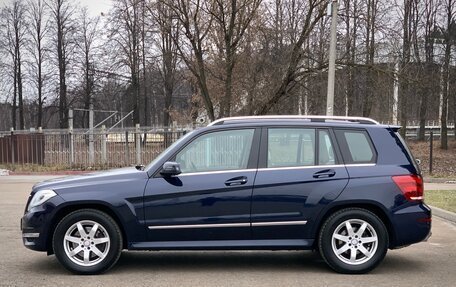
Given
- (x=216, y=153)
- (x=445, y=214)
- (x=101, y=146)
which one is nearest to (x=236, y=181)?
(x=216, y=153)

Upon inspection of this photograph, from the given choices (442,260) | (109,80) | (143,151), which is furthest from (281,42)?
(109,80)

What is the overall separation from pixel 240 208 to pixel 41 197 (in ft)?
7.37

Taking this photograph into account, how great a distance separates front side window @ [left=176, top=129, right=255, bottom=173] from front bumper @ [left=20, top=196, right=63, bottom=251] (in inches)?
58.5

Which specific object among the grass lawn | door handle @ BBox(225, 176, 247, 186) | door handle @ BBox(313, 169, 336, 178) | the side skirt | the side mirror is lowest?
the grass lawn

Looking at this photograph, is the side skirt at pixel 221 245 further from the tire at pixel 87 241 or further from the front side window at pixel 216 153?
the front side window at pixel 216 153

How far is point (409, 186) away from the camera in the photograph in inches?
226

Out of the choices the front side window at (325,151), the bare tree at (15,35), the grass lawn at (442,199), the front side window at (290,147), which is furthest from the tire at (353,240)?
the bare tree at (15,35)

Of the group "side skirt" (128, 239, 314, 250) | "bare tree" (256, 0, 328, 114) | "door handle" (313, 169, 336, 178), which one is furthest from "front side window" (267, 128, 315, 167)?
"bare tree" (256, 0, 328, 114)

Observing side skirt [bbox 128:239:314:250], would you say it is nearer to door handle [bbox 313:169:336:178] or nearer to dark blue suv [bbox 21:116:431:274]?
dark blue suv [bbox 21:116:431:274]

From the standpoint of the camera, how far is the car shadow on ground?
5.99 meters

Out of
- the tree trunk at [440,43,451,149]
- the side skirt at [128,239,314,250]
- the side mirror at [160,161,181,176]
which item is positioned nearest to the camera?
the side mirror at [160,161,181,176]

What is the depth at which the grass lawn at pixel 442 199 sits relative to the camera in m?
10.8

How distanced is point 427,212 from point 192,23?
648 inches

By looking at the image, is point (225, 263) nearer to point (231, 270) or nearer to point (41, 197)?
point (231, 270)
